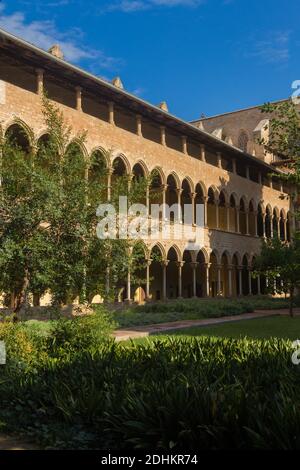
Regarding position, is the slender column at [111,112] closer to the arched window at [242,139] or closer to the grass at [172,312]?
the grass at [172,312]

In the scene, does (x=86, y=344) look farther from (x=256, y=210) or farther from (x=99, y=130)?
(x=256, y=210)

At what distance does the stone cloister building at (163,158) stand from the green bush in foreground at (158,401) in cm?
520

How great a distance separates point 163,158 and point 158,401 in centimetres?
2171

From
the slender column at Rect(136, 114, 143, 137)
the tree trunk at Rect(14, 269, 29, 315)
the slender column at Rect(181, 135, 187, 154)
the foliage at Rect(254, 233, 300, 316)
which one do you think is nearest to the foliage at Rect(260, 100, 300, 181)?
the tree trunk at Rect(14, 269, 29, 315)

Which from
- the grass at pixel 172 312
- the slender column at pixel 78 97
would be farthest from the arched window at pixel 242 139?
the slender column at pixel 78 97

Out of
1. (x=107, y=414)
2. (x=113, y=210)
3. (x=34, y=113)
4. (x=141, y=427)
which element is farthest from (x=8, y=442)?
(x=34, y=113)

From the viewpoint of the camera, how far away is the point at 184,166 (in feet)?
90.9

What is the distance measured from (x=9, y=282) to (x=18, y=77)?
43.1 ft

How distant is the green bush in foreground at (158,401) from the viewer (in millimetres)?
4426

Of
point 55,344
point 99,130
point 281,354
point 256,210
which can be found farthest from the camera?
point 256,210

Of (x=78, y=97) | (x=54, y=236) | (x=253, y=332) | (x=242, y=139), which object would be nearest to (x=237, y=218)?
(x=78, y=97)

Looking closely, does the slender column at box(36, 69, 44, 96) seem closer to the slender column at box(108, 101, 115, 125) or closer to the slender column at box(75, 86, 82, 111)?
the slender column at box(75, 86, 82, 111)

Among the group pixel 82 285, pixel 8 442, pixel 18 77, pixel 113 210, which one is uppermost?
pixel 18 77

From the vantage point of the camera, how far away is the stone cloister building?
1892cm
